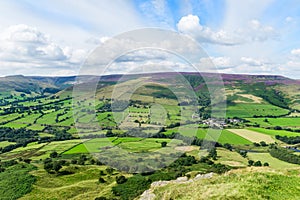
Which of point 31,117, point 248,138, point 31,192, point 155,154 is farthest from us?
point 31,117

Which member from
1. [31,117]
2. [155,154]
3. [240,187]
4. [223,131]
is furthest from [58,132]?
[240,187]

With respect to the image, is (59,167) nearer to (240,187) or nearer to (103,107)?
(240,187)

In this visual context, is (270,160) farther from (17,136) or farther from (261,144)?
(17,136)

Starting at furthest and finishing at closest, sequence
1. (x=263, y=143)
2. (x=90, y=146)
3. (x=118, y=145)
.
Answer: (x=263, y=143) < (x=118, y=145) < (x=90, y=146)

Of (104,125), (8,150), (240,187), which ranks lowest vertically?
(8,150)

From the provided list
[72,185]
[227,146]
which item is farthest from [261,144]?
[72,185]

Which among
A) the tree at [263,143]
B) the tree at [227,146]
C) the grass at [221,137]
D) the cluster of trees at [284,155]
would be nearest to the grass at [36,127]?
the grass at [221,137]
